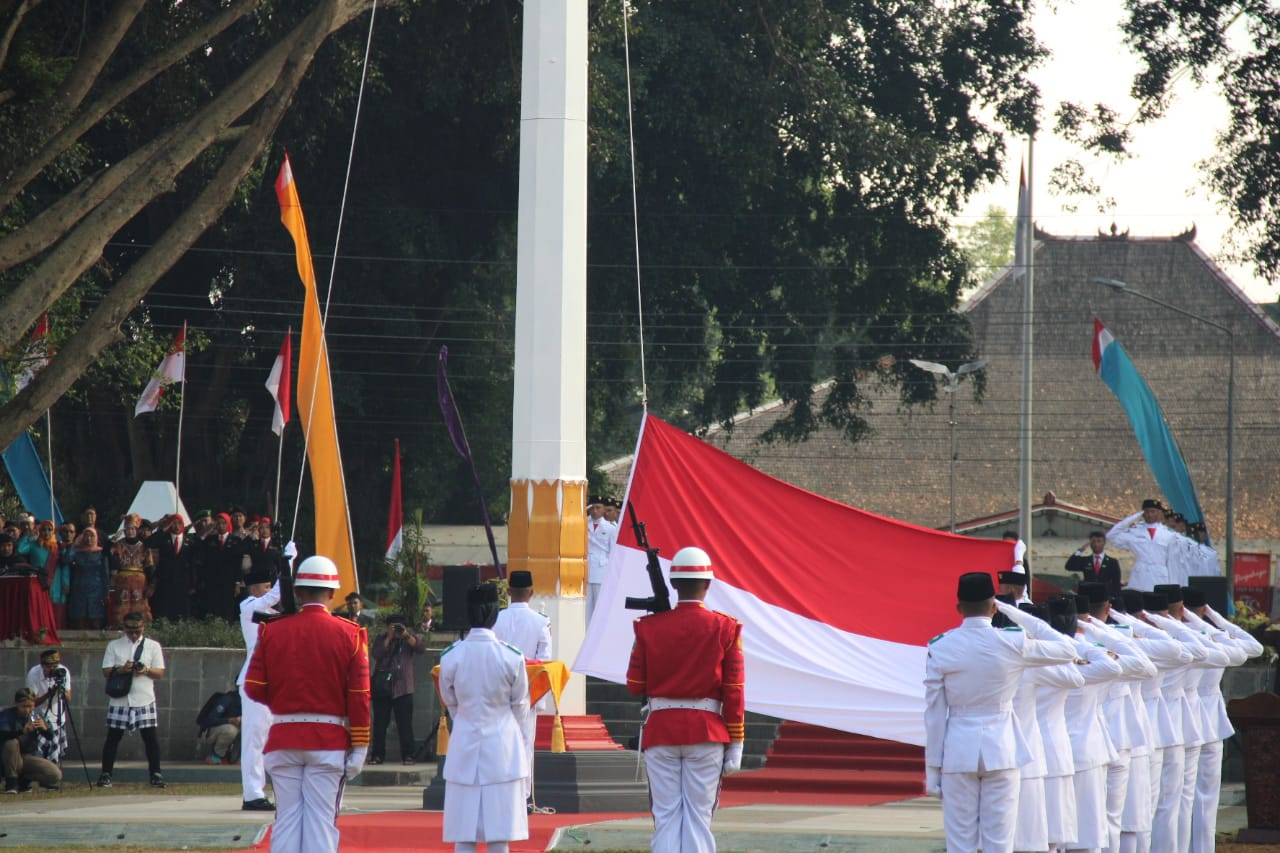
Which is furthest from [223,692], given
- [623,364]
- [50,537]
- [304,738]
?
[623,364]

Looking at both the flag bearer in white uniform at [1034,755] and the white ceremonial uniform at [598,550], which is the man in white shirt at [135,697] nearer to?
the white ceremonial uniform at [598,550]

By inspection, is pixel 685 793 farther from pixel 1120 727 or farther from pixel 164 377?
pixel 164 377

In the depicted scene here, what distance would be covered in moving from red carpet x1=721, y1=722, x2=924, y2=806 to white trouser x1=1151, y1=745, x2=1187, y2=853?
13.1ft

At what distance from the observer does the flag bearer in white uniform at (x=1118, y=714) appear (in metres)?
11.5

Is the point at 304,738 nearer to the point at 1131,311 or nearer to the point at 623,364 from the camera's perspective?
the point at 623,364

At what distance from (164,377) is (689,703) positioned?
17676 mm

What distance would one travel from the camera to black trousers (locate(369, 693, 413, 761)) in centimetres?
1978

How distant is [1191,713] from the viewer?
13008 millimetres

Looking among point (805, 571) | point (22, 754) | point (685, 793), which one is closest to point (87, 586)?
point (22, 754)

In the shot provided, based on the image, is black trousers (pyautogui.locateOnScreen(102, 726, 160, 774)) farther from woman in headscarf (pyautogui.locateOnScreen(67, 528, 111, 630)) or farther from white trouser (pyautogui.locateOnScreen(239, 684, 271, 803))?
woman in headscarf (pyautogui.locateOnScreen(67, 528, 111, 630))

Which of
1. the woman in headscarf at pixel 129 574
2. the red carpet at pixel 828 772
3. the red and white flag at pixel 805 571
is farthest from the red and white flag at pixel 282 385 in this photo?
the red and white flag at pixel 805 571

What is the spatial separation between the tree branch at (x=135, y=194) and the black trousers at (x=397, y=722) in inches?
221

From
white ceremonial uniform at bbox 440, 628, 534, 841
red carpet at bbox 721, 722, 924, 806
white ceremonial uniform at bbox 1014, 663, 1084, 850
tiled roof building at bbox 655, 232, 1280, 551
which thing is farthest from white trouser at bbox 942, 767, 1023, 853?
tiled roof building at bbox 655, 232, 1280, 551

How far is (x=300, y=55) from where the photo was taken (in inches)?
730
